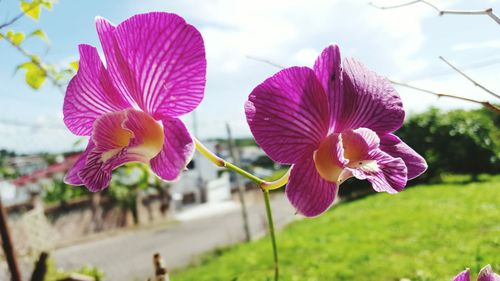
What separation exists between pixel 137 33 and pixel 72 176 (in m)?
0.15

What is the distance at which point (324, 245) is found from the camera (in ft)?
19.7

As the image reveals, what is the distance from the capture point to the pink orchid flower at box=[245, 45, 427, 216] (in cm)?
31

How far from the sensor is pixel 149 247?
10.4 meters

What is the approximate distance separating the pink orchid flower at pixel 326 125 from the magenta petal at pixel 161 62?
0.04m

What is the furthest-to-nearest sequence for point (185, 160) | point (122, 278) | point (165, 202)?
point (165, 202) < point (122, 278) < point (185, 160)

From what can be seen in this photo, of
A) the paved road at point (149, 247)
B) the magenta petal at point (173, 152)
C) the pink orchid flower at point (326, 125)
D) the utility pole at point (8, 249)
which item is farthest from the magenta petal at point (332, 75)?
the paved road at point (149, 247)

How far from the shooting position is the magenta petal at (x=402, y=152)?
35 centimetres

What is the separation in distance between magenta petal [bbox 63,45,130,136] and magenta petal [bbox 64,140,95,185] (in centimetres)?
2

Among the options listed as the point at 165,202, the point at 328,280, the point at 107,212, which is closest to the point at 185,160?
the point at 328,280

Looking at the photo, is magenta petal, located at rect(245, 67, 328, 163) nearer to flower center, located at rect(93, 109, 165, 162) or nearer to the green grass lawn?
flower center, located at rect(93, 109, 165, 162)

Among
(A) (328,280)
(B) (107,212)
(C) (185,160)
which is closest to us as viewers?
(C) (185,160)

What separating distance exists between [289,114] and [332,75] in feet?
0.14

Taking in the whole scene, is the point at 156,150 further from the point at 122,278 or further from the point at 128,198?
the point at 128,198

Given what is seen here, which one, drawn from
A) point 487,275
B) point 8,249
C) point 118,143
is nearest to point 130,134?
point 118,143
